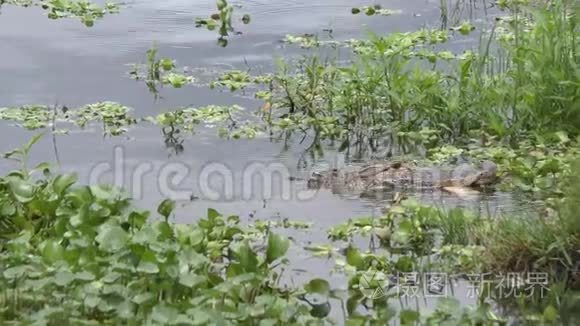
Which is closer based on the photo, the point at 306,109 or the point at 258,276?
the point at 258,276

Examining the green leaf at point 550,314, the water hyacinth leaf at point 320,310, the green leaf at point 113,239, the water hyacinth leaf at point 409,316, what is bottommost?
the green leaf at point 550,314

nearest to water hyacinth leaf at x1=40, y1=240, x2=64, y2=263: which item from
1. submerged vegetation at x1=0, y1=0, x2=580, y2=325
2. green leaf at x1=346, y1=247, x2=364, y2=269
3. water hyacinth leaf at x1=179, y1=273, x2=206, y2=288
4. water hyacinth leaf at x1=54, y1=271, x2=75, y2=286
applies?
submerged vegetation at x1=0, y1=0, x2=580, y2=325

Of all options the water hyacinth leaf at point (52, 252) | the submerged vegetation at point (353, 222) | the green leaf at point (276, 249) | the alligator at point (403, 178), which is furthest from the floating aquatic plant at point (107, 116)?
the green leaf at point (276, 249)

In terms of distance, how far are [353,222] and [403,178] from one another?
626mm

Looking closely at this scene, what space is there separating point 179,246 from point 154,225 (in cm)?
26

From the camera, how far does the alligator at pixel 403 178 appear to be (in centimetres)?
536

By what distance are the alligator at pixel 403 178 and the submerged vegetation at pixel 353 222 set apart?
0.40 feet

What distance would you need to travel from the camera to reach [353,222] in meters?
4.86

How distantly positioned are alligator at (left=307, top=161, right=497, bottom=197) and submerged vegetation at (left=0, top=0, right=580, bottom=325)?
→ 0.40 ft

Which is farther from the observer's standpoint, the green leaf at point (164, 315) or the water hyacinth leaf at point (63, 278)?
the water hyacinth leaf at point (63, 278)

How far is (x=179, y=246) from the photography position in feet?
13.5

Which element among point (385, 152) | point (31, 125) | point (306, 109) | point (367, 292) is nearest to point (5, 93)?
point (31, 125)

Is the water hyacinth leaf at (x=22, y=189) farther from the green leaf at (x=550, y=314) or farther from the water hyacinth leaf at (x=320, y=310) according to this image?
the green leaf at (x=550, y=314)

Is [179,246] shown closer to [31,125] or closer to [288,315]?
[288,315]
